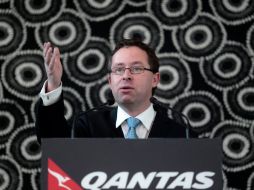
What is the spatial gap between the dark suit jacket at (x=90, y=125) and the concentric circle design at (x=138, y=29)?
0.80 meters

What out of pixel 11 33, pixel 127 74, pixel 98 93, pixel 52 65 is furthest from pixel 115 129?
pixel 11 33

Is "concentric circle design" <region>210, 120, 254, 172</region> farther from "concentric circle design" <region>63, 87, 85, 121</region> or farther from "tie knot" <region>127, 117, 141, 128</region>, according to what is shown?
"tie knot" <region>127, 117, 141, 128</region>

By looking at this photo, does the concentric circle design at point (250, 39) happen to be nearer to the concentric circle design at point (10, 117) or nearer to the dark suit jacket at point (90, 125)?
the dark suit jacket at point (90, 125)

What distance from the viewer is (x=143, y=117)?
55.7 inches

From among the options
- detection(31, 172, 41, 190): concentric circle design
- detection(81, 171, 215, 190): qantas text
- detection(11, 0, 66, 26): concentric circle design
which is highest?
detection(11, 0, 66, 26): concentric circle design

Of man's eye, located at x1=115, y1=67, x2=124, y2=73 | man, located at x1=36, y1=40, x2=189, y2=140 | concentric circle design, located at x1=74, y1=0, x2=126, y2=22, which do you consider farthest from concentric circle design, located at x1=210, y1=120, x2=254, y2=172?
man's eye, located at x1=115, y1=67, x2=124, y2=73

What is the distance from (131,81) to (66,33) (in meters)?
0.95

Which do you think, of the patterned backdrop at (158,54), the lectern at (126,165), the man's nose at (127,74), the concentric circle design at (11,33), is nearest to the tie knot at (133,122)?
the man's nose at (127,74)

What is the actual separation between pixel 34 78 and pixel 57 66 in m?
1.03

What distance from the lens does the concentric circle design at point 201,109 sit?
220cm

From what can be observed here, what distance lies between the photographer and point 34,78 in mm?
2244

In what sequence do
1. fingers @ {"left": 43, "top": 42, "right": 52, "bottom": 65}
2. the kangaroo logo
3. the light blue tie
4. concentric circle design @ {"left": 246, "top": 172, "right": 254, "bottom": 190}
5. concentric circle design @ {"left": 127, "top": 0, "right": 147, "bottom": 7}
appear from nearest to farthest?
1. the kangaroo logo
2. fingers @ {"left": 43, "top": 42, "right": 52, "bottom": 65}
3. the light blue tie
4. concentric circle design @ {"left": 246, "top": 172, "right": 254, "bottom": 190}
5. concentric circle design @ {"left": 127, "top": 0, "right": 147, "bottom": 7}

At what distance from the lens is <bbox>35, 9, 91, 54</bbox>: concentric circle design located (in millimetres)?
2258

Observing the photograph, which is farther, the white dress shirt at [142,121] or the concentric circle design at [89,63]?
the concentric circle design at [89,63]
